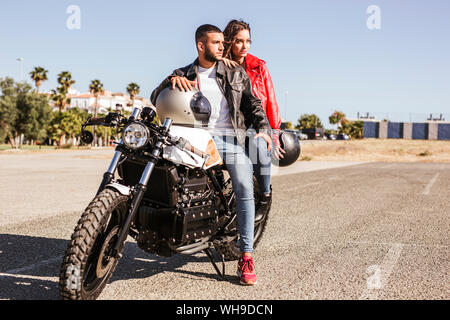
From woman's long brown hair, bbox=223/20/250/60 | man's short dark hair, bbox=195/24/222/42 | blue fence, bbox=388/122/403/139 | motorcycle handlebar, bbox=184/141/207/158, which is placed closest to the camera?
motorcycle handlebar, bbox=184/141/207/158

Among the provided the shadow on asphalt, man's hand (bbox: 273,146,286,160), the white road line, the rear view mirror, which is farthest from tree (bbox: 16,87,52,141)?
the rear view mirror


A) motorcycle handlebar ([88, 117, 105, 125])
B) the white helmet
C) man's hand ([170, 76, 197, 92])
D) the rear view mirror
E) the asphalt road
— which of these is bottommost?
the asphalt road

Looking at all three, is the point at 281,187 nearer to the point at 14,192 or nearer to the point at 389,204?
the point at 389,204

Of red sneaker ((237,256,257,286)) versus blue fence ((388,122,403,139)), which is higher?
blue fence ((388,122,403,139))

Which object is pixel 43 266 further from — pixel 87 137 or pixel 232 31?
pixel 232 31

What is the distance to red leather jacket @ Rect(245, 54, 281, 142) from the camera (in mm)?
4562

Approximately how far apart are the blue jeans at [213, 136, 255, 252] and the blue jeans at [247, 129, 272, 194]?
0.37 m

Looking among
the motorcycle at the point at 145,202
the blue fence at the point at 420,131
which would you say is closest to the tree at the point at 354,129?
the blue fence at the point at 420,131

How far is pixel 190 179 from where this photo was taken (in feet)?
12.1

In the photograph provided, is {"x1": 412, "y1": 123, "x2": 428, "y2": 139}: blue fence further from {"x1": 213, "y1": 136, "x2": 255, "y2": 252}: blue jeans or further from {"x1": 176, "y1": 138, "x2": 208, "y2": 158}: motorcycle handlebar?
{"x1": 176, "y1": 138, "x2": 208, "y2": 158}: motorcycle handlebar

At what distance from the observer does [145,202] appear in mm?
3621

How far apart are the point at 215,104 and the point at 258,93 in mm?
719
